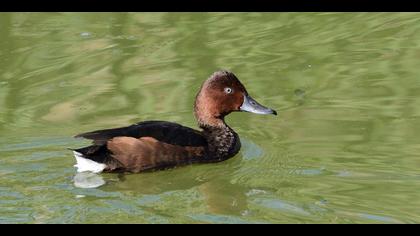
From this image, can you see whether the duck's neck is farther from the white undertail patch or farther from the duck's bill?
the white undertail patch

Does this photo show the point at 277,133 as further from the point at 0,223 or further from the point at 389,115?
the point at 0,223

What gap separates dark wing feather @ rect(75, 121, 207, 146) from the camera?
27.1 ft

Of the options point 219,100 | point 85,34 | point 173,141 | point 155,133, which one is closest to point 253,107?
point 219,100

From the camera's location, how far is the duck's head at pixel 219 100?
9.11 metres

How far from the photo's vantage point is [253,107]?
9227mm

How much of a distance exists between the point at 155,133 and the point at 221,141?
0.67 m

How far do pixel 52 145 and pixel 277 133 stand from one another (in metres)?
1.90

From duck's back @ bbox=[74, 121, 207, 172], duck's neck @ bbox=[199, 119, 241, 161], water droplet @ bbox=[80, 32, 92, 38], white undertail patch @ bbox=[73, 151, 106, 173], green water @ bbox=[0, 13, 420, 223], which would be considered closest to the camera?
green water @ bbox=[0, 13, 420, 223]

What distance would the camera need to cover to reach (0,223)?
692cm

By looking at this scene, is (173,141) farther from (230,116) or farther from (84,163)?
(230,116)

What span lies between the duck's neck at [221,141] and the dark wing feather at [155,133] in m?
0.12

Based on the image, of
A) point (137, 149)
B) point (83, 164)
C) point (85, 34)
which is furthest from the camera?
point (85, 34)

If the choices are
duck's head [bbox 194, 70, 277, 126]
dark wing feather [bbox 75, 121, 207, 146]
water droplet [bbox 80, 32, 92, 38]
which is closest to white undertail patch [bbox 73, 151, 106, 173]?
dark wing feather [bbox 75, 121, 207, 146]
